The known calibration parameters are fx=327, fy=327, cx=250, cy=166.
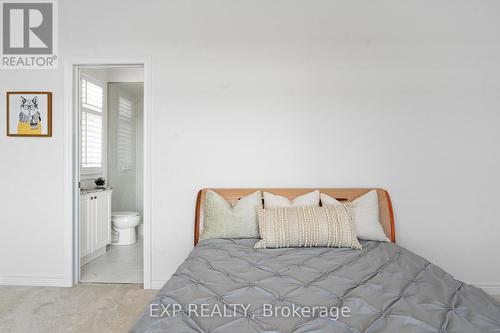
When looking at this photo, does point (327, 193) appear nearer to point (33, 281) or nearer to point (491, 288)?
point (491, 288)

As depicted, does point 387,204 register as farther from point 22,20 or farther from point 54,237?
point 22,20

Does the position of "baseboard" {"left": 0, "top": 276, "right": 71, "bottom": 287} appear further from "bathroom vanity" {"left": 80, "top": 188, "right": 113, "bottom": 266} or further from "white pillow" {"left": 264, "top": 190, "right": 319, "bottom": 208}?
"white pillow" {"left": 264, "top": 190, "right": 319, "bottom": 208}

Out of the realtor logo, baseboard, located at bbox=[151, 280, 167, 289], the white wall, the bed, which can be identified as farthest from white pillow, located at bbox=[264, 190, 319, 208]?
the realtor logo

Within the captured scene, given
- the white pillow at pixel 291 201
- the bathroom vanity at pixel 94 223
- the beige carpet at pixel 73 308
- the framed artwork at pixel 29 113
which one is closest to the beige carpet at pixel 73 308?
the beige carpet at pixel 73 308

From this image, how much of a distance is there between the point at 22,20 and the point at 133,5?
110 cm

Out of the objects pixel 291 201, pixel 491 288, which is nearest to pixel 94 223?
pixel 291 201

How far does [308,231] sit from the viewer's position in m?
2.32

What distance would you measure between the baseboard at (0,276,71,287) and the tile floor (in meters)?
0.20

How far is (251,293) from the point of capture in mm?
1510

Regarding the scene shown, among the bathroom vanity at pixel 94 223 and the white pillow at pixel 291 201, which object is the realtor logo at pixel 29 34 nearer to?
the bathroom vanity at pixel 94 223

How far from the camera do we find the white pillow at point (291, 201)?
8.80 ft

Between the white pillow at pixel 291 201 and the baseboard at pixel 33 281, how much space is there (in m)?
2.07

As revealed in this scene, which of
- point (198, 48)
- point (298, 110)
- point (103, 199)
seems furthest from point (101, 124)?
point (298, 110)

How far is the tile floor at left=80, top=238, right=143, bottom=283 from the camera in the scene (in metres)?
3.25
